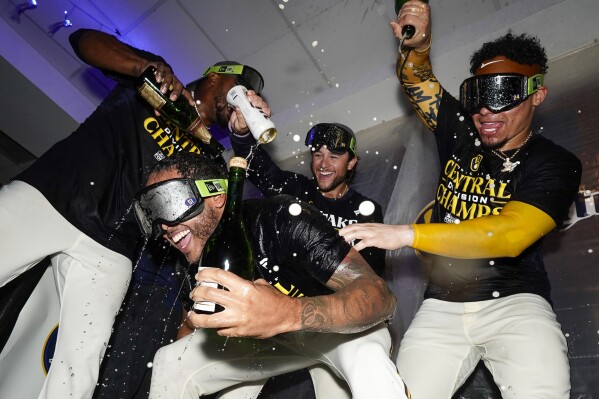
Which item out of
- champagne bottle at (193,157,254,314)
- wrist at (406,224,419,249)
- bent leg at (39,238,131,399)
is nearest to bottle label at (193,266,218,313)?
champagne bottle at (193,157,254,314)

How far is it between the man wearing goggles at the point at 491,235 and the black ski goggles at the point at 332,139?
989 millimetres

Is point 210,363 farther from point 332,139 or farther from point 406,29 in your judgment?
point 406,29

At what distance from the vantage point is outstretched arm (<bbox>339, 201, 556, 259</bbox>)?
2152 mm

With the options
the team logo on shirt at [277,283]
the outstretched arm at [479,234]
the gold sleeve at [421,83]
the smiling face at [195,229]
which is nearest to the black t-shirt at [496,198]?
the outstretched arm at [479,234]

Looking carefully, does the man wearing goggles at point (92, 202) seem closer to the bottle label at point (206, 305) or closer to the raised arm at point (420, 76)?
the raised arm at point (420, 76)

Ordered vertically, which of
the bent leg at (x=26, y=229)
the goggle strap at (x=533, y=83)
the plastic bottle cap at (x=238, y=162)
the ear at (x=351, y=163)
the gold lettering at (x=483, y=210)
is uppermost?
the bent leg at (x=26, y=229)

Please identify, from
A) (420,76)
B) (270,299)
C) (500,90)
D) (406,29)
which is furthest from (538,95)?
(270,299)

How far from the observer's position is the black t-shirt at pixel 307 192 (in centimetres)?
333

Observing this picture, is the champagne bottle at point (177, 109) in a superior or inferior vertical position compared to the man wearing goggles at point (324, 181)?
superior

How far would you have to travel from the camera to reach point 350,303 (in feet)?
5.24

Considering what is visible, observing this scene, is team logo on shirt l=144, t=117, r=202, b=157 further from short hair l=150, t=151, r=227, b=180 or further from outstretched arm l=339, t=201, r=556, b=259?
outstretched arm l=339, t=201, r=556, b=259

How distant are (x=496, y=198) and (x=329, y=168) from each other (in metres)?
1.54

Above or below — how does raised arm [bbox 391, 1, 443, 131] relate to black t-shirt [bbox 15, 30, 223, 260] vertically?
below

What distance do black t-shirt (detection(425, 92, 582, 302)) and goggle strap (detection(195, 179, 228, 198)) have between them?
1312 millimetres
